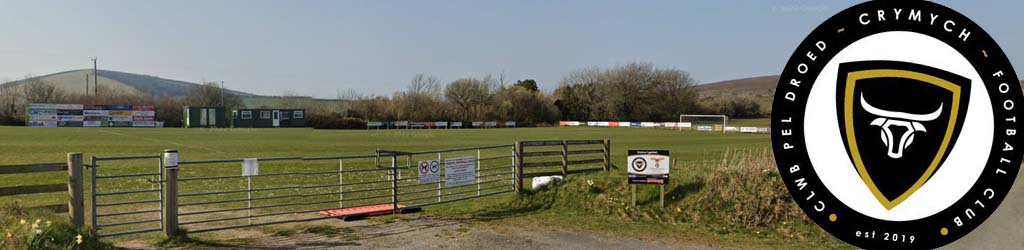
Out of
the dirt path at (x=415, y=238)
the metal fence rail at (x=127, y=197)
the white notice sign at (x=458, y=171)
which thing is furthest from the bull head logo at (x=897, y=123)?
the white notice sign at (x=458, y=171)

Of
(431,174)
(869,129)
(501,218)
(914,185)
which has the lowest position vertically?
(501,218)

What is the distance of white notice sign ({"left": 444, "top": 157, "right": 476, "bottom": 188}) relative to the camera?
11.6 metres

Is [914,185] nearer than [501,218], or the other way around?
[914,185]

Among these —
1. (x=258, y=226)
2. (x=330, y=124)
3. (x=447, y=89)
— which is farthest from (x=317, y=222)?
(x=447, y=89)

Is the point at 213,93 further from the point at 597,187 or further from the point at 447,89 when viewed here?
the point at 597,187

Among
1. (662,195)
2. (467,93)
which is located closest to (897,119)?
(662,195)

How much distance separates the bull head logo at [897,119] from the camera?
4.04 ft

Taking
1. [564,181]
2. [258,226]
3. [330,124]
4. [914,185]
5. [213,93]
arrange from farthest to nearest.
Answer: [213,93]
[330,124]
[564,181]
[258,226]
[914,185]

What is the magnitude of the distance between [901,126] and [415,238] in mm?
7981

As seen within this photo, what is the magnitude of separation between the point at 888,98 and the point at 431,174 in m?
10.3

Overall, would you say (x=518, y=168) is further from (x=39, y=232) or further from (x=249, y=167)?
(x=39, y=232)

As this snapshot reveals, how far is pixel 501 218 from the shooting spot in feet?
34.7

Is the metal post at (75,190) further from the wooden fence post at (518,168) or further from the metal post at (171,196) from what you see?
the wooden fence post at (518,168)

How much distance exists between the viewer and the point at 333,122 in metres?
76.6
